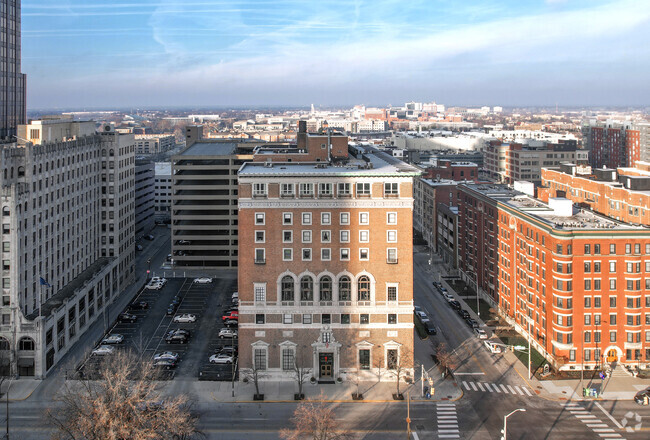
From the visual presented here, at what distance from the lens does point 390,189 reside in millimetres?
77375

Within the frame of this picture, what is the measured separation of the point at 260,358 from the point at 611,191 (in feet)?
256

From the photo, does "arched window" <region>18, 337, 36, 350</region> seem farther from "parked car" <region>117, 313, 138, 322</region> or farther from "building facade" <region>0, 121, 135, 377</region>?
"parked car" <region>117, 313, 138, 322</region>

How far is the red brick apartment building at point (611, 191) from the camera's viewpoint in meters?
111

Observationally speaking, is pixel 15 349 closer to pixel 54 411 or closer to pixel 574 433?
pixel 54 411

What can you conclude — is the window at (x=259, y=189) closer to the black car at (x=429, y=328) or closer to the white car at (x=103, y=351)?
the white car at (x=103, y=351)

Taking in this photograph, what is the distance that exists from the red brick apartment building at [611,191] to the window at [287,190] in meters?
48.7

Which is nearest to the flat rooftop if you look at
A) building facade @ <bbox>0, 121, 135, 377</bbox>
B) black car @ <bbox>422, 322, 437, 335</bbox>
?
black car @ <bbox>422, 322, 437, 335</bbox>

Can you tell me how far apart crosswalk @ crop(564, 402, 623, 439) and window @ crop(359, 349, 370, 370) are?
75.0ft

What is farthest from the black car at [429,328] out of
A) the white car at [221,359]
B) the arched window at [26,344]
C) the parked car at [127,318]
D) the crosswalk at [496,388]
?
the arched window at [26,344]

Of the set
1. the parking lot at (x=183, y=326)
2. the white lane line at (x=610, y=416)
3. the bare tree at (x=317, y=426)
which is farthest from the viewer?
the parking lot at (x=183, y=326)

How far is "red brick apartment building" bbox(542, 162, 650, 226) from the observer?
11099 cm

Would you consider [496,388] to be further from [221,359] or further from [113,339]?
[113,339]

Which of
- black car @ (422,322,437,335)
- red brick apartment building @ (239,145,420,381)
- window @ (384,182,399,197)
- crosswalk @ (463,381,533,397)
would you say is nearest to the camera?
crosswalk @ (463,381,533,397)

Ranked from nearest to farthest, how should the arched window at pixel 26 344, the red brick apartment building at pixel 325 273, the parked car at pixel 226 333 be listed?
the red brick apartment building at pixel 325 273, the arched window at pixel 26 344, the parked car at pixel 226 333
